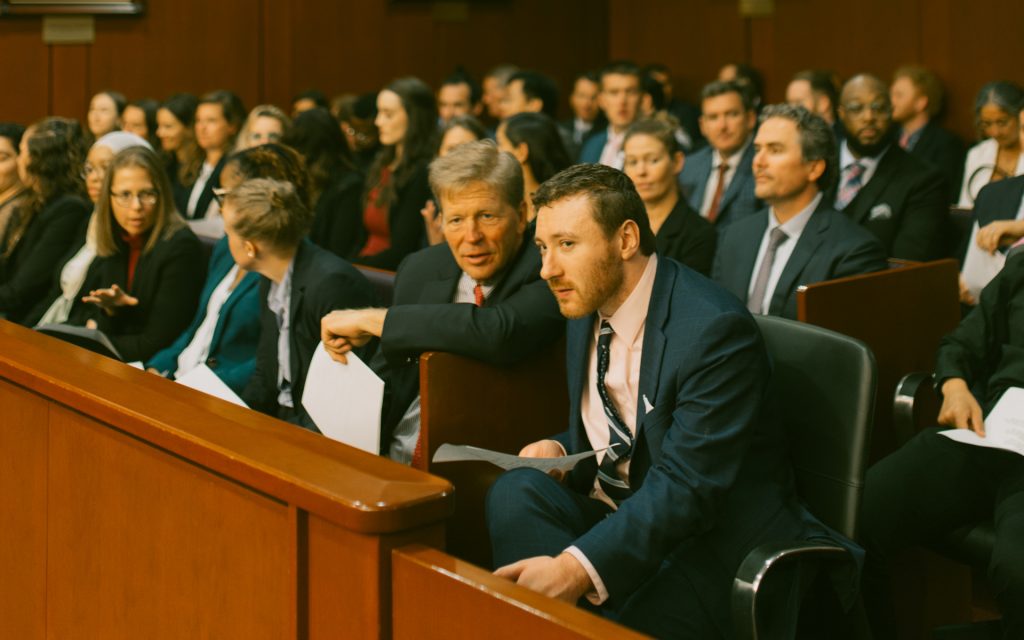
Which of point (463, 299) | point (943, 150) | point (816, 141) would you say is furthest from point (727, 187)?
point (943, 150)

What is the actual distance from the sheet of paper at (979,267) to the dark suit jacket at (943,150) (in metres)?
3.17

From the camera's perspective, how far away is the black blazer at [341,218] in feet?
18.0

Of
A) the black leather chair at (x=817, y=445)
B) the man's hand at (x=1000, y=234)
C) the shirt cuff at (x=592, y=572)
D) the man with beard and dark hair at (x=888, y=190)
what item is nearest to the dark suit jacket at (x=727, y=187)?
the man with beard and dark hair at (x=888, y=190)

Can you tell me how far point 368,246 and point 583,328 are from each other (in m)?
3.16

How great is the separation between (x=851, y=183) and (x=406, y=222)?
199cm

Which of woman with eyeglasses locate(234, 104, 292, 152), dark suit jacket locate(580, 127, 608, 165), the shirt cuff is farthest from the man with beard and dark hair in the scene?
the shirt cuff

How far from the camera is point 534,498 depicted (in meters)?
2.18

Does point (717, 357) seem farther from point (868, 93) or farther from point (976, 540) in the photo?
→ point (868, 93)

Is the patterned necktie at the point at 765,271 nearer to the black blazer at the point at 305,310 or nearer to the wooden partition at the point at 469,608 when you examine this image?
the black blazer at the point at 305,310

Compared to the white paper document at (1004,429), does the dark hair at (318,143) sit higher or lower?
higher

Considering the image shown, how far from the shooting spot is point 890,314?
321 centimetres

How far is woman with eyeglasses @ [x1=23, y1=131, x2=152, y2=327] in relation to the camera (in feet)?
14.9

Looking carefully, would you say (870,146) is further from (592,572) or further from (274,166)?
(592,572)

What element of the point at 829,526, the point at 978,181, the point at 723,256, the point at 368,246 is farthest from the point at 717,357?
the point at 978,181
